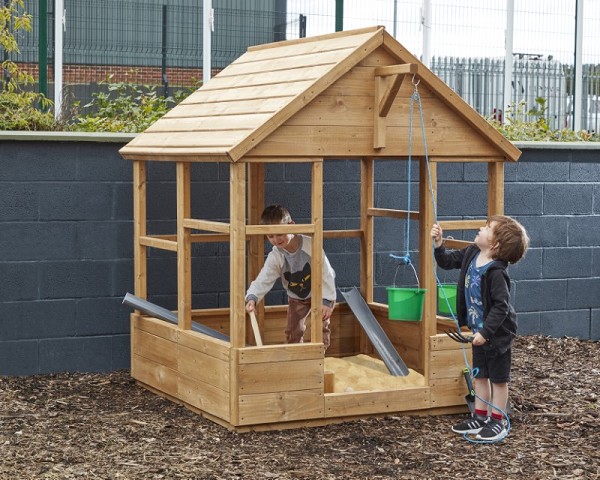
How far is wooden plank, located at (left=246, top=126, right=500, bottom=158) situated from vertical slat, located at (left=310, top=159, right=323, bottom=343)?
0.38 ft

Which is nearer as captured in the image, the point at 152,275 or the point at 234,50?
the point at 152,275

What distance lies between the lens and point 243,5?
9492mm

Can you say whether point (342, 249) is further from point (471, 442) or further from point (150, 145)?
point (471, 442)

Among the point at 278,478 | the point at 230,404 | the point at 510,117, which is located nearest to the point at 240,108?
the point at 230,404

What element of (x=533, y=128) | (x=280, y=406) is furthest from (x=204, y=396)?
(x=533, y=128)

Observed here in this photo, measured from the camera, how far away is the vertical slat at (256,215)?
728 cm

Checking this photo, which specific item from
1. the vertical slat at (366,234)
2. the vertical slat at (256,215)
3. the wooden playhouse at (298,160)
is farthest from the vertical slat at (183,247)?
the vertical slat at (366,234)

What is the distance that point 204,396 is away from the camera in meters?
6.19

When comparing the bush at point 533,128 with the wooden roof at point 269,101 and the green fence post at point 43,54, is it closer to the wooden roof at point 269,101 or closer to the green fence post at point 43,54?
the wooden roof at point 269,101

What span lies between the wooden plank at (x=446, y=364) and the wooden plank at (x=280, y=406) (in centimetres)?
70

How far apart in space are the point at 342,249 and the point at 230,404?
2.27 m

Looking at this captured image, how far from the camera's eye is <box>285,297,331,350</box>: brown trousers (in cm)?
703

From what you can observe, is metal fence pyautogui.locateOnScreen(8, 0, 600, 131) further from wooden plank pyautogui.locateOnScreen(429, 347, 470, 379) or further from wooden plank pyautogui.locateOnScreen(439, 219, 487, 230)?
wooden plank pyautogui.locateOnScreen(429, 347, 470, 379)

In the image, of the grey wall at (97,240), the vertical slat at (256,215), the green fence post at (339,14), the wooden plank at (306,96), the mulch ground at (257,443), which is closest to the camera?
the mulch ground at (257,443)
